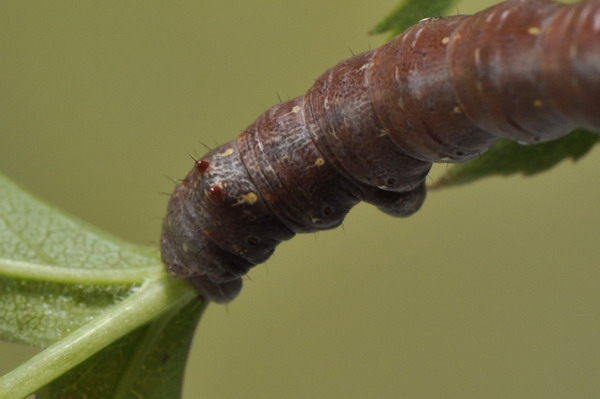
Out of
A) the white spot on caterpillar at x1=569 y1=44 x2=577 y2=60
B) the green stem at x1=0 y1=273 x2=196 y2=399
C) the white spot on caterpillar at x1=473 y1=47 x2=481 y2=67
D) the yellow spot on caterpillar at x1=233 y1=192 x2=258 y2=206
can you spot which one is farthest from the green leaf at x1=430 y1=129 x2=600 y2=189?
the green stem at x1=0 y1=273 x2=196 y2=399

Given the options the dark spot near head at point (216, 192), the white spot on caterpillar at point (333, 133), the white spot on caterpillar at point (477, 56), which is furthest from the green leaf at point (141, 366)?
the white spot on caterpillar at point (477, 56)

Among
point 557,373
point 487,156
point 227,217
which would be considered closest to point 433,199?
point 557,373

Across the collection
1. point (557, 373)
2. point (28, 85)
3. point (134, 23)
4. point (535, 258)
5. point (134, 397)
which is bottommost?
point (557, 373)

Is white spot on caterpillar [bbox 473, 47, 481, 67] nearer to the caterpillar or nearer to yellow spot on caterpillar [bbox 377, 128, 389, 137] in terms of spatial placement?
the caterpillar

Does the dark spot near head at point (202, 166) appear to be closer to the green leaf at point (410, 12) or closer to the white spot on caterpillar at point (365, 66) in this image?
the white spot on caterpillar at point (365, 66)

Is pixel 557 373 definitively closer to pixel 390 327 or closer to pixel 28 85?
pixel 390 327

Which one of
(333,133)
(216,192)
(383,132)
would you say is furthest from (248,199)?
(383,132)
